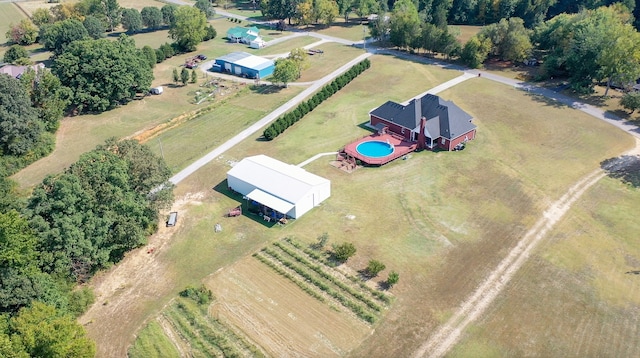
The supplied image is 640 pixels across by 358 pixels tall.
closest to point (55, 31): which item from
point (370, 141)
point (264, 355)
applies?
point (370, 141)

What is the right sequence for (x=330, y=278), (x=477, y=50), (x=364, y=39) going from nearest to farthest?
(x=330, y=278) → (x=477, y=50) → (x=364, y=39)

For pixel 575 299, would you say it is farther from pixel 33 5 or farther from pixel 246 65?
pixel 33 5

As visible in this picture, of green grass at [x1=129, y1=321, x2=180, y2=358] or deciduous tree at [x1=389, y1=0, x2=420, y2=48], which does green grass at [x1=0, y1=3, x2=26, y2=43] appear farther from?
green grass at [x1=129, y1=321, x2=180, y2=358]

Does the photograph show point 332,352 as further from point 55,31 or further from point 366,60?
point 55,31

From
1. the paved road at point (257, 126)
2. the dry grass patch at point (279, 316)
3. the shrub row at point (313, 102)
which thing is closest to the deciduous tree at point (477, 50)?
the shrub row at point (313, 102)

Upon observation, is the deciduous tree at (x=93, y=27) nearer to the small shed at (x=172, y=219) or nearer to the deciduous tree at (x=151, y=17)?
the deciduous tree at (x=151, y=17)

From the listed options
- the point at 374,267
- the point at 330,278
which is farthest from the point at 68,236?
the point at 374,267
